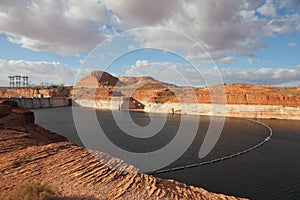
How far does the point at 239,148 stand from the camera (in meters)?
21.6

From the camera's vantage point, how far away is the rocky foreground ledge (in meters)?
8.17

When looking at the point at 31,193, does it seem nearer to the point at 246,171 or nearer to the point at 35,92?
the point at 246,171

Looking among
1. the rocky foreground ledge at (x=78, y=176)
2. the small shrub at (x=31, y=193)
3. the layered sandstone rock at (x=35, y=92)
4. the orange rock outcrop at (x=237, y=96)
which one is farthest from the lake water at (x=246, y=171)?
the layered sandstone rock at (x=35, y=92)

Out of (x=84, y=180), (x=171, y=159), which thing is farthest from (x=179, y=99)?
(x=84, y=180)

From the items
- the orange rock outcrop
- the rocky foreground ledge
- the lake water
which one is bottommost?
the lake water

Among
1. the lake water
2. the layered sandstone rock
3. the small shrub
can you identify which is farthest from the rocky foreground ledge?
the layered sandstone rock

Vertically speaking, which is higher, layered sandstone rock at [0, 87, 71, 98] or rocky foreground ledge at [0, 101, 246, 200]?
layered sandstone rock at [0, 87, 71, 98]

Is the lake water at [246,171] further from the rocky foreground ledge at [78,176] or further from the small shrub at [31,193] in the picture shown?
the small shrub at [31,193]

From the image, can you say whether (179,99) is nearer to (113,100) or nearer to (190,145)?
(113,100)

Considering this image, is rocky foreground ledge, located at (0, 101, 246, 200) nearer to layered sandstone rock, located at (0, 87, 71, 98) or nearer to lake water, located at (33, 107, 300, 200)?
lake water, located at (33, 107, 300, 200)

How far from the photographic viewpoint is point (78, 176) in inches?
359

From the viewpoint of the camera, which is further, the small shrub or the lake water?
the lake water

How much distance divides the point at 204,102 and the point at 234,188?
4950cm

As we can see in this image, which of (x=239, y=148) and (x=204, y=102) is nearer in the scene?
(x=239, y=148)
